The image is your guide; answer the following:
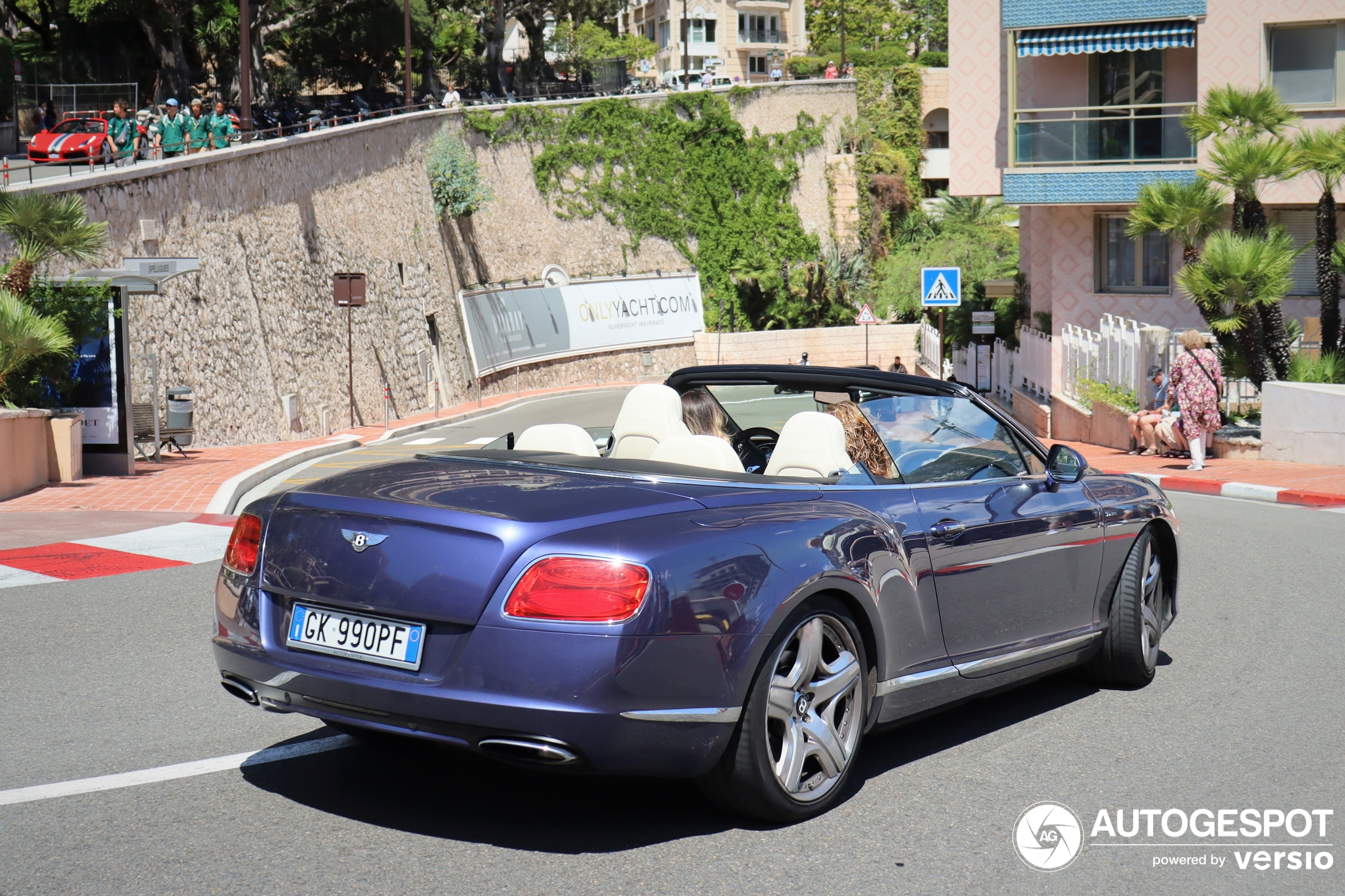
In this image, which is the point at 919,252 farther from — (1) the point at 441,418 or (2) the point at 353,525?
(2) the point at 353,525

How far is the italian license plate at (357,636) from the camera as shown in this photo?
13.3 ft

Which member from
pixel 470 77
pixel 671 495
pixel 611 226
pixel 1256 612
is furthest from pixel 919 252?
pixel 671 495

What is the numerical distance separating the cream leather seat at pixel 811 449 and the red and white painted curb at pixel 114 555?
5588 mm

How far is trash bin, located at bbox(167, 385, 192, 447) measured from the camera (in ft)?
71.1

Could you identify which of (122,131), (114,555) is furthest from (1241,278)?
(122,131)

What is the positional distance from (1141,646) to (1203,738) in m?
0.78

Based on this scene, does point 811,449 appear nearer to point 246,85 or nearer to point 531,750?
point 531,750

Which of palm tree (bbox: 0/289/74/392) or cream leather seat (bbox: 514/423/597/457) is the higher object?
palm tree (bbox: 0/289/74/392)

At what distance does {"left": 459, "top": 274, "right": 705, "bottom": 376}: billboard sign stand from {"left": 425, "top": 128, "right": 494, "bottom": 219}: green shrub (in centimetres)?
283

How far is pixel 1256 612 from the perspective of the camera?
8.22 m

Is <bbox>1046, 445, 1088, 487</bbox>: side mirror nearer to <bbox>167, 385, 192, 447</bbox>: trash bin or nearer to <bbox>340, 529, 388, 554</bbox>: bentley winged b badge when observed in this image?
<bbox>340, 529, 388, 554</bbox>: bentley winged b badge

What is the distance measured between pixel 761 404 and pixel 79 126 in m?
36.2

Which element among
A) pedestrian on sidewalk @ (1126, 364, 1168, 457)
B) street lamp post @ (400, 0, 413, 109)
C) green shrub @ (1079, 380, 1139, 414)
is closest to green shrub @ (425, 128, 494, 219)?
street lamp post @ (400, 0, 413, 109)

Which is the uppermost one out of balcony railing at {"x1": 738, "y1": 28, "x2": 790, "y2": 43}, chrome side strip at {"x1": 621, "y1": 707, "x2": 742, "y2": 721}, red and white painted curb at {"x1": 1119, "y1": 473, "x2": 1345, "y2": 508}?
balcony railing at {"x1": 738, "y1": 28, "x2": 790, "y2": 43}
